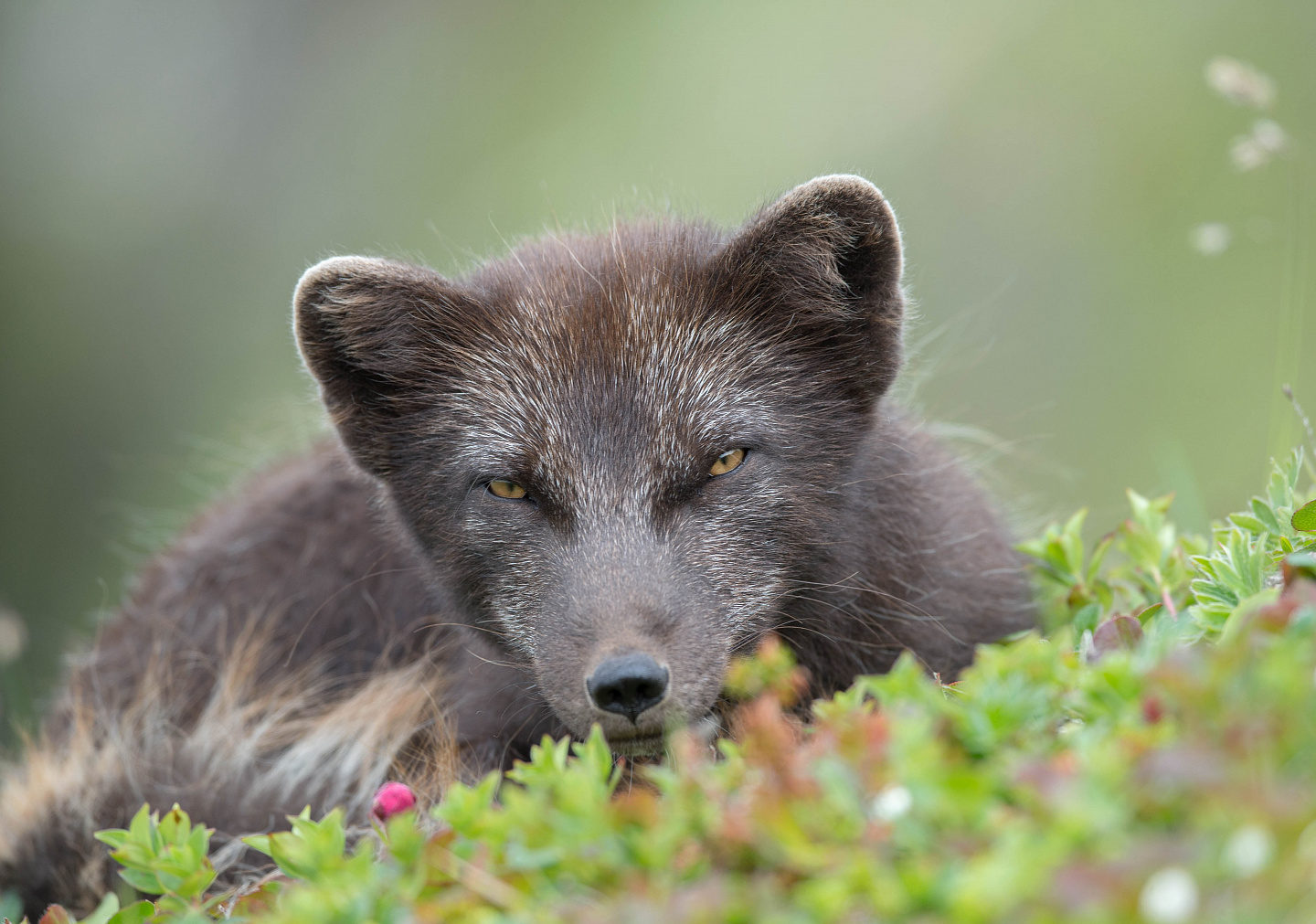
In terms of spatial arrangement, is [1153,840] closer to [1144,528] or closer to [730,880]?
[730,880]

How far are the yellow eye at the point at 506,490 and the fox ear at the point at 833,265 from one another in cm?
97

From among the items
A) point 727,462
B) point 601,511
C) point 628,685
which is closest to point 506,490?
point 601,511

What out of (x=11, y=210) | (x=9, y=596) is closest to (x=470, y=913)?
(x=9, y=596)

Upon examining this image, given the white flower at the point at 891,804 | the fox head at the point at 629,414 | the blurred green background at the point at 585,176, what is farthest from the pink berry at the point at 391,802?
the blurred green background at the point at 585,176

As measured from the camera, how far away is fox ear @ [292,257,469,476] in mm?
4289

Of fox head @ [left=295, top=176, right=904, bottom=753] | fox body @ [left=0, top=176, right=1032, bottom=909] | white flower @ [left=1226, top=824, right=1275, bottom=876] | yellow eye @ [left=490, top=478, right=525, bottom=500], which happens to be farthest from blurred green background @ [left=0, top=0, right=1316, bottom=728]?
white flower @ [left=1226, top=824, right=1275, bottom=876]

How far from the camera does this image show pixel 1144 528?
399 cm

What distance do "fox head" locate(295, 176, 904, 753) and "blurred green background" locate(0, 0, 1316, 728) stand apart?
661cm

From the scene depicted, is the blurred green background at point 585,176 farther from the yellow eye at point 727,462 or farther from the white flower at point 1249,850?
the white flower at point 1249,850

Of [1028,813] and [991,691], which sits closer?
[1028,813]

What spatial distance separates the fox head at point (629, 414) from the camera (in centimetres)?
379

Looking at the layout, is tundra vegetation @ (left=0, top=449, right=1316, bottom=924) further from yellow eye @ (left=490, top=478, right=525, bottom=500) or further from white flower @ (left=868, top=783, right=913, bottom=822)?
yellow eye @ (left=490, top=478, right=525, bottom=500)

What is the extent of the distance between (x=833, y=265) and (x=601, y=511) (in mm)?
1117

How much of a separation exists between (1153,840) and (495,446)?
8.69 feet
